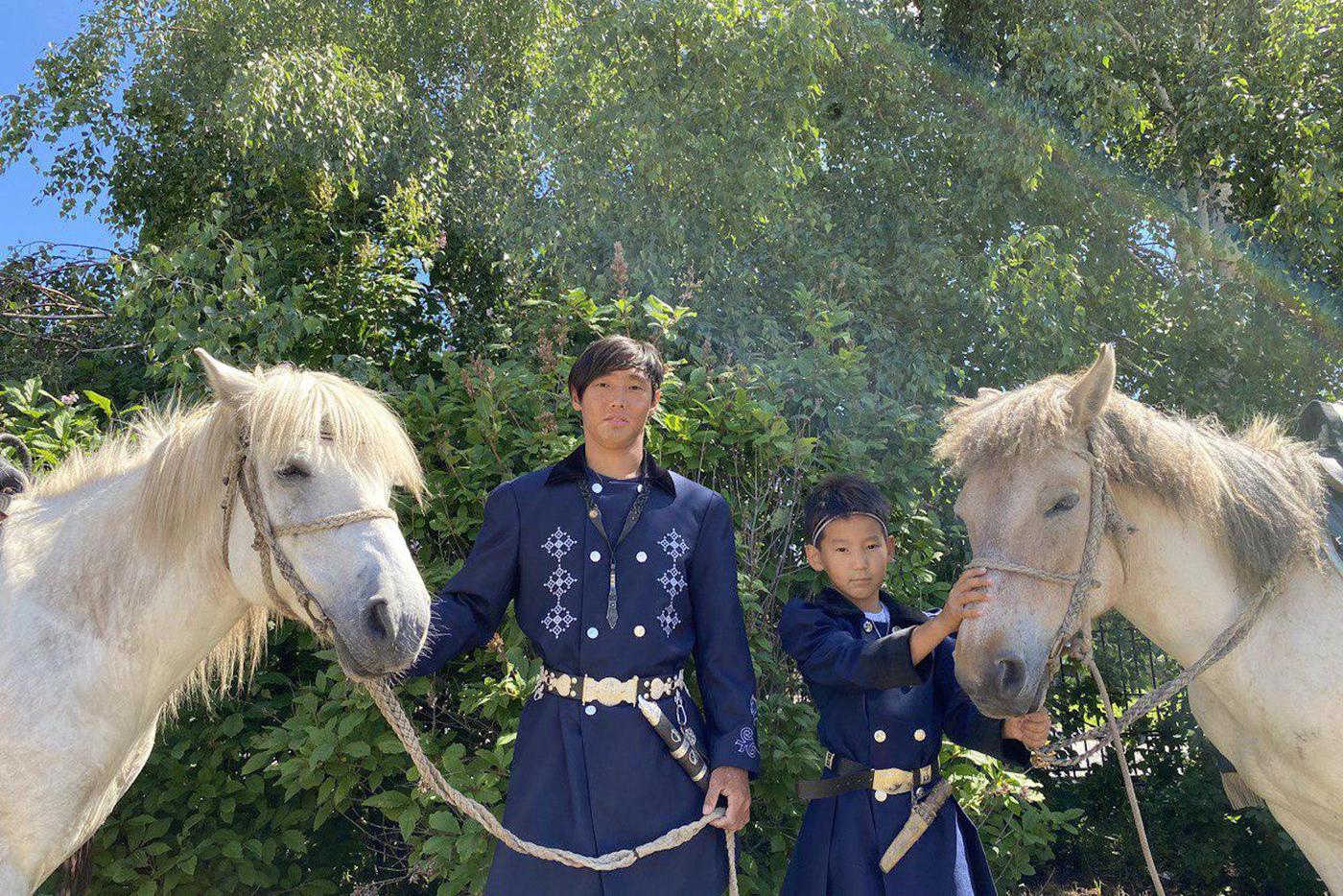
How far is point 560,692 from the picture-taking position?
7.20 feet

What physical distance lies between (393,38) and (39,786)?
8486 millimetres

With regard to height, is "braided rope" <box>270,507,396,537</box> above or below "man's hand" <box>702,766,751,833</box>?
above

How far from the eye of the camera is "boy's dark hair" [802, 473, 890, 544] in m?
2.46

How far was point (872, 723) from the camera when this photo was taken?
2336 millimetres

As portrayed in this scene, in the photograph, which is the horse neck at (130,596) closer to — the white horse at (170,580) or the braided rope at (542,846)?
the white horse at (170,580)

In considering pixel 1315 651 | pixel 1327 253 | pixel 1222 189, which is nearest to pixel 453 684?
pixel 1315 651

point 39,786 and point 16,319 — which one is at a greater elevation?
point 39,786

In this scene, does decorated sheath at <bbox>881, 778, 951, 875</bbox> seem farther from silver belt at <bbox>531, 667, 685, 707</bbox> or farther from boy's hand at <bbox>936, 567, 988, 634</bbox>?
silver belt at <bbox>531, 667, 685, 707</bbox>

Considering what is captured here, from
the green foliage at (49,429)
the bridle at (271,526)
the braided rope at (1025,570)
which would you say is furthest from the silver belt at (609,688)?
the green foliage at (49,429)

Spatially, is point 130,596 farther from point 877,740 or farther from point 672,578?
point 877,740

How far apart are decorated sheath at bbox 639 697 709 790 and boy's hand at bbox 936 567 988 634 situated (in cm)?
63

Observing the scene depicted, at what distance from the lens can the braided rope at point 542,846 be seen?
202 cm

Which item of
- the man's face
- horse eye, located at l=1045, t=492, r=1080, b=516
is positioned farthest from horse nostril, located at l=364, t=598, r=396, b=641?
horse eye, located at l=1045, t=492, r=1080, b=516

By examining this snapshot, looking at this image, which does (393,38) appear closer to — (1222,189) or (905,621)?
(1222,189)
